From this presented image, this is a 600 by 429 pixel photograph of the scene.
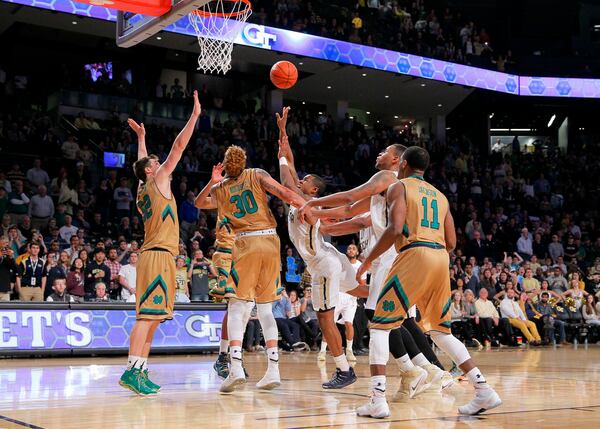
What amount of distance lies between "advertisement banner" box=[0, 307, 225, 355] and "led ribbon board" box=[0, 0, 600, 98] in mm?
9460

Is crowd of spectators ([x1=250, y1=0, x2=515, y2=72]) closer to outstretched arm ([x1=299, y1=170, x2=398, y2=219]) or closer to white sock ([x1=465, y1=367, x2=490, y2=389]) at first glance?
outstretched arm ([x1=299, y1=170, x2=398, y2=219])

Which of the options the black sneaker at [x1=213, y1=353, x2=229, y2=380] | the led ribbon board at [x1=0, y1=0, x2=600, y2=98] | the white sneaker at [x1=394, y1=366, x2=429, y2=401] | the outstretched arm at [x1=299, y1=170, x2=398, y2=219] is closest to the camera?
the outstretched arm at [x1=299, y1=170, x2=398, y2=219]

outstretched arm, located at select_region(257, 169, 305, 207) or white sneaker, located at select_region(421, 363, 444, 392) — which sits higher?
outstretched arm, located at select_region(257, 169, 305, 207)

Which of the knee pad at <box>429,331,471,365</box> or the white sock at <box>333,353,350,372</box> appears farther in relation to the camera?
the white sock at <box>333,353,350,372</box>

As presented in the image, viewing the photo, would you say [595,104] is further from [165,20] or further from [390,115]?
[165,20]

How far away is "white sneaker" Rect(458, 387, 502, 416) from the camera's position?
5254mm

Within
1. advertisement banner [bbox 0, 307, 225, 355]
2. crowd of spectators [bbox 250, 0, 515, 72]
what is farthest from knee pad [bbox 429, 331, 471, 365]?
crowd of spectators [bbox 250, 0, 515, 72]

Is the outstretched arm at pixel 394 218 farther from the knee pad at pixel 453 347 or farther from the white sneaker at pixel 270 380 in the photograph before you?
the white sneaker at pixel 270 380

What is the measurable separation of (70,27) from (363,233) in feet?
56.0

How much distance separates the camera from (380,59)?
83.7 feet

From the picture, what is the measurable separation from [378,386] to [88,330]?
24.8 feet

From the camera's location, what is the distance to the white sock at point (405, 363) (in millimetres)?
6527

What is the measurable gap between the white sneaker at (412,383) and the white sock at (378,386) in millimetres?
1217

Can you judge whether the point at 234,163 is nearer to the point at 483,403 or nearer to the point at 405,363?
the point at 405,363
